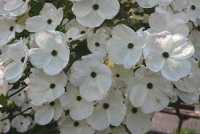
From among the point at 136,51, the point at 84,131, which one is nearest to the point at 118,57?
the point at 136,51

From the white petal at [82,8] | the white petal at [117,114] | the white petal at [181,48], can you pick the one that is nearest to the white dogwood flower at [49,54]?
the white petal at [82,8]

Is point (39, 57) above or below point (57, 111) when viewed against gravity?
above

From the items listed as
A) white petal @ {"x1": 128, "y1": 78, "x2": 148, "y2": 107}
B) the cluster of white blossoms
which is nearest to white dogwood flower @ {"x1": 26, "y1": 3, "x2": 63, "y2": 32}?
the cluster of white blossoms

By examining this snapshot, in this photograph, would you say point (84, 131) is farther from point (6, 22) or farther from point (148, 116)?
point (6, 22)

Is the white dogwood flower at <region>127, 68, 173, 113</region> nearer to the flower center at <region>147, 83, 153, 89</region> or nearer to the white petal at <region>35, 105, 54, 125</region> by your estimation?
the flower center at <region>147, 83, 153, 89</region>

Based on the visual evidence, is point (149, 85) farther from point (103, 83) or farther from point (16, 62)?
point (16, 62)

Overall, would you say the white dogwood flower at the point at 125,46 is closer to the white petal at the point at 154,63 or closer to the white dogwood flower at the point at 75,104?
the white petal at the point at 154,63

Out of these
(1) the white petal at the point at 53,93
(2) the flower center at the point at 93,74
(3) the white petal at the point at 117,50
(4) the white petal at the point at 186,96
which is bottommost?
(4) the white petal at the point at 186,96

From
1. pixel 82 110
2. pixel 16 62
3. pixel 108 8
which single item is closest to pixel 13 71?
pixel 16 62

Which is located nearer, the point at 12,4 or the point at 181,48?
the point at 181,48
